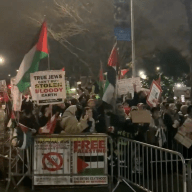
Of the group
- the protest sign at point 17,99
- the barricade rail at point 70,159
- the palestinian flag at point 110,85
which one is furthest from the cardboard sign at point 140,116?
the protest sign at point 17,99

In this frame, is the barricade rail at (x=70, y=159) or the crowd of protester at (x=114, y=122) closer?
the barricade rail at (x=70, y=159)

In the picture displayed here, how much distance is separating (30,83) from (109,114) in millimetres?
2516

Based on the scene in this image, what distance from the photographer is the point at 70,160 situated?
28.0ft

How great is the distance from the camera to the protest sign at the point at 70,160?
27.9 feet

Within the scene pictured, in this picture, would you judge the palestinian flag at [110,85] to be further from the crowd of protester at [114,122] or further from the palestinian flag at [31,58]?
the palestinian flag at [31,58]

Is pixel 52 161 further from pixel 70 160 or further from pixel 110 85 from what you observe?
pixel 110 85

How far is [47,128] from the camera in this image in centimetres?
900

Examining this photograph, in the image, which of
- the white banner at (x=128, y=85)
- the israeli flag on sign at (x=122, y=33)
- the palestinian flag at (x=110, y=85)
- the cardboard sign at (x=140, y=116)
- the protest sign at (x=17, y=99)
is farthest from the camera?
the israeli flag on sign at (x=122, y=33)

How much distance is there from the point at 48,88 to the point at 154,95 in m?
4.65

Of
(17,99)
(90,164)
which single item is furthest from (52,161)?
(17,99)

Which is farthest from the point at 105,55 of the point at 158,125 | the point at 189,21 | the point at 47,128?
the point at 47,128

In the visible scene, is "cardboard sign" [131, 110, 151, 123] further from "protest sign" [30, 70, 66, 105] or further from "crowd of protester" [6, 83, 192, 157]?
"protest sign" [30, 70, 66, 105]

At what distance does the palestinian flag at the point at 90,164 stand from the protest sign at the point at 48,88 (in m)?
1.25

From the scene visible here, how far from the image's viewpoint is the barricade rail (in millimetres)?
8516
